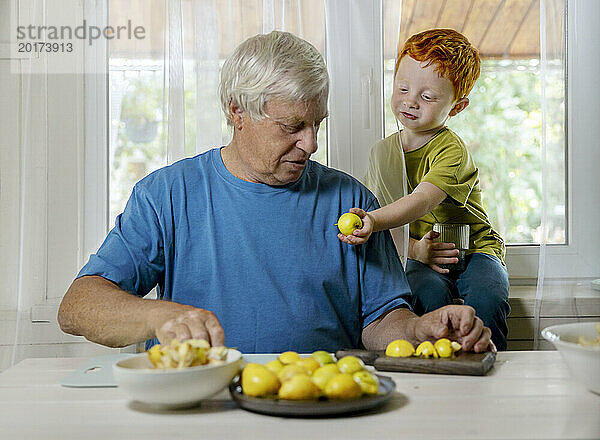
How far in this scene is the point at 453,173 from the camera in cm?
199

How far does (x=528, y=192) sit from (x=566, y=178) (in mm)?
128

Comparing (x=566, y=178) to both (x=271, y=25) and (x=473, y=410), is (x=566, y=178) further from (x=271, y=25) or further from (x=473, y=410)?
(x=473, y=410)

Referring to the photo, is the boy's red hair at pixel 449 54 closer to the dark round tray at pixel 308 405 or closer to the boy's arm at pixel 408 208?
the boy's arm at pixel 408 208

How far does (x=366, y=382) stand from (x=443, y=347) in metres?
0.29

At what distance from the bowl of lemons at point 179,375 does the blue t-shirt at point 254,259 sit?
578 mm

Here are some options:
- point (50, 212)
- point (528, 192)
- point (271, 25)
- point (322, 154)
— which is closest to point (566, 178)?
point (528, 192)

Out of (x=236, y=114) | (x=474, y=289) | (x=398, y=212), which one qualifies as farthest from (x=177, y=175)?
(x=474, y=289)

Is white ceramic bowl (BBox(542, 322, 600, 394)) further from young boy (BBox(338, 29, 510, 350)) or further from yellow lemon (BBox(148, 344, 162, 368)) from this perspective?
young boy (BBox(338, 29, 510, 350))

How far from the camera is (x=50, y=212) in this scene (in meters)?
2.12

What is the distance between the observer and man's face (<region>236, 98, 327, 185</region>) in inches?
61.7

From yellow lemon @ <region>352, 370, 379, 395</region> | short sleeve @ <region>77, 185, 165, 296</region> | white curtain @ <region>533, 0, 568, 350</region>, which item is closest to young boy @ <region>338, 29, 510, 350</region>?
white curtain @ <region>533, 0, 568, 350</region>

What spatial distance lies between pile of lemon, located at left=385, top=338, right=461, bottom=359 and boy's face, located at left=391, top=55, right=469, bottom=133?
3.15ft

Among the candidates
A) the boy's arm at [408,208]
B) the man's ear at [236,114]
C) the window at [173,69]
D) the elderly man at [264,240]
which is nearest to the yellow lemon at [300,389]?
the elderly man at [264,240]

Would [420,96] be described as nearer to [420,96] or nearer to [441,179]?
[420,96]
